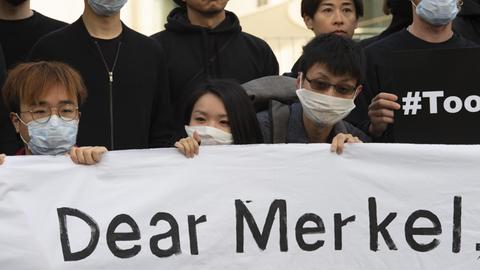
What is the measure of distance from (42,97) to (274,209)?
99cm

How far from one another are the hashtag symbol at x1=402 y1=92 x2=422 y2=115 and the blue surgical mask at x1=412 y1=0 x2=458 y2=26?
29.0 inches

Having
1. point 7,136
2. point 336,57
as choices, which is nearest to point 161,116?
point 7,136

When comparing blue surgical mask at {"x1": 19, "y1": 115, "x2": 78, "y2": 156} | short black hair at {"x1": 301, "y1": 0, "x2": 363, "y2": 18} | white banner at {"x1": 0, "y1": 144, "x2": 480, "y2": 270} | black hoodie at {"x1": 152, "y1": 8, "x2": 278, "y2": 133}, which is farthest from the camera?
short black hair at {"x1": 301, "y1": 0, "x2": 363, "y2": 18}

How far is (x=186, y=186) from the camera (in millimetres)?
4859

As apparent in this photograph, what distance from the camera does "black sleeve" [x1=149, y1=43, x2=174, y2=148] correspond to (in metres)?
5.80

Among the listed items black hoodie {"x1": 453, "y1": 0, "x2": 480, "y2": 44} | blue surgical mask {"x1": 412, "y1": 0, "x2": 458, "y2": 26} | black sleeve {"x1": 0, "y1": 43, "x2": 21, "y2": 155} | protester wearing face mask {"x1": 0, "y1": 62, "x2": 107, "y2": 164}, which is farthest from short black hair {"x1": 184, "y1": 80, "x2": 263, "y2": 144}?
black hoodie {"x1": 453, "y1": 0, "x2": 480, "y2": 44}

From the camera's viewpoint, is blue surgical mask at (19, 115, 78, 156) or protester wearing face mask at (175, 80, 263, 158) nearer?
blue surgical mask at (19, 115, 78, 156)

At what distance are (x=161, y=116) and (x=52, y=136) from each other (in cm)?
99

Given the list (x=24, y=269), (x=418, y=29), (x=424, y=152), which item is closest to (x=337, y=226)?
(x=424, y=152)

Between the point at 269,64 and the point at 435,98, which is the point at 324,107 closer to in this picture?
the point at 435,98

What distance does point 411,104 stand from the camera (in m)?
5.30

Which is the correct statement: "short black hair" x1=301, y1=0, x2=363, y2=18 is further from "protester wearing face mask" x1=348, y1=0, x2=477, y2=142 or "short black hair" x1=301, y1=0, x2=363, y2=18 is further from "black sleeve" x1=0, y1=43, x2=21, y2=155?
"black sleeve" x1=0, y1=43, x2=21, y2=155

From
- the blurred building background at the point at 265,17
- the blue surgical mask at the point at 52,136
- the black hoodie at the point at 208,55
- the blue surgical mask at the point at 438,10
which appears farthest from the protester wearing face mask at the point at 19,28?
the blurred building background at the point at 265,17

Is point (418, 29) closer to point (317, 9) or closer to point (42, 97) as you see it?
point (317, 9)
